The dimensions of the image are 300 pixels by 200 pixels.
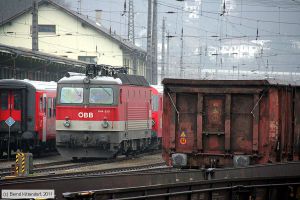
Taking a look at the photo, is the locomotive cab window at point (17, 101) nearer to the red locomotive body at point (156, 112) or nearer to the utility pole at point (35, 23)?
the red locomotive body at point (156, 112)

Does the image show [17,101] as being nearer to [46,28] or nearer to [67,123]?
[67,123]

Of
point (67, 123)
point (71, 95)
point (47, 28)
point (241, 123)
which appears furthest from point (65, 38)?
point (241, 123)

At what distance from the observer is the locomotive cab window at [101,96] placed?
27.1m

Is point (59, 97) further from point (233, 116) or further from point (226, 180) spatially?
point (226, 180)

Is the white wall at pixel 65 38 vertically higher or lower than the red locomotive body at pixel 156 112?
higher

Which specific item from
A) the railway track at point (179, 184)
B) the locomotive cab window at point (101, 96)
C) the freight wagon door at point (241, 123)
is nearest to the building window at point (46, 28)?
the locomotive cab window at point (101, 96)

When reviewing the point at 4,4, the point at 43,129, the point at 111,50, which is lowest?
the point at 43,129

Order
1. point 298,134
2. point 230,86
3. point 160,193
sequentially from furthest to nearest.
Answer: point 298,134 → point 230,86 → point 160,193

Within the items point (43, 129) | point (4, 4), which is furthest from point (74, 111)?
point (4, 4)

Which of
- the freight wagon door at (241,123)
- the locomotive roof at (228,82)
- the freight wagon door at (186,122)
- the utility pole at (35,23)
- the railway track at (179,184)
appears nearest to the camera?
the railway track at (179,184)

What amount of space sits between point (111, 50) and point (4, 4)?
20.5 metres

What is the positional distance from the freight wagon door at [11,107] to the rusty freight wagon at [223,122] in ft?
43.7

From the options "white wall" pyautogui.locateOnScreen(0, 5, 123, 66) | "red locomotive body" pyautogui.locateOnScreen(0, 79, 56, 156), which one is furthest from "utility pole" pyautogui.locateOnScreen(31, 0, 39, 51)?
"white wall" pyautogui.locateOnScreen(0, 5, 123, 66)

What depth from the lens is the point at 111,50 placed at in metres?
65.3
